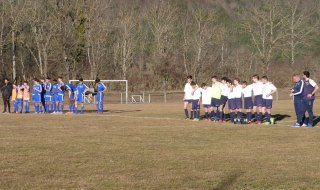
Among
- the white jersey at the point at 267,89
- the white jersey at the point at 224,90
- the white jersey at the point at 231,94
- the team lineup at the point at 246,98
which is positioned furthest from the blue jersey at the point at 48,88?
the white jersey at the point at 267,89

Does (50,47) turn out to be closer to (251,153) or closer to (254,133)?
(254,133)

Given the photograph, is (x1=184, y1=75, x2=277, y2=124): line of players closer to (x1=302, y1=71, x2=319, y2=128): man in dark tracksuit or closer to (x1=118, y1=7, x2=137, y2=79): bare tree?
(x1=302, y1=71, x2=319, y2=128): man in dark tracksuit

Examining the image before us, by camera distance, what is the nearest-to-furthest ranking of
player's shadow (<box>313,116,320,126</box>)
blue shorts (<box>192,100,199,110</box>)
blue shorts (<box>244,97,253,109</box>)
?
1. player's shadow (<box>313,116,320,126</box>)
2. blue shorts (<box>244,97,253,109</box>)
3. blue shorts (<box>192,100,199,110</box>)

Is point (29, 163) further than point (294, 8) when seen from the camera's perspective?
No

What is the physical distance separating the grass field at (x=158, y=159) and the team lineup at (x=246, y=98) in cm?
251

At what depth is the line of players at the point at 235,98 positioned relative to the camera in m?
23.0

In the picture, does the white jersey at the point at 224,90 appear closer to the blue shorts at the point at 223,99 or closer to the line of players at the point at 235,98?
the line of players at the point at 235,98

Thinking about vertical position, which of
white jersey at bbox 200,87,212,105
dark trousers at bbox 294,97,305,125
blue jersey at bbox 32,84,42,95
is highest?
blue jersey at bbox 32,84,42,95

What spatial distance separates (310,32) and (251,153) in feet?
217

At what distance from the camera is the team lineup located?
20938 mm

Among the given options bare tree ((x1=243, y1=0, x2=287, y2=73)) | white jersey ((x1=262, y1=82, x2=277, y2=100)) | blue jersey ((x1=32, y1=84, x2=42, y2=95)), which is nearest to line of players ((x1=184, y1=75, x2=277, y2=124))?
white jersey ((x1=262, y1=82, x2=277, y2=100))

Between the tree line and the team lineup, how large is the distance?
39.2m

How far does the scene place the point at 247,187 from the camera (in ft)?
29.2

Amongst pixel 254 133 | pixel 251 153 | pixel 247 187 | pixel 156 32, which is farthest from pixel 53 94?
pixel 156 32
